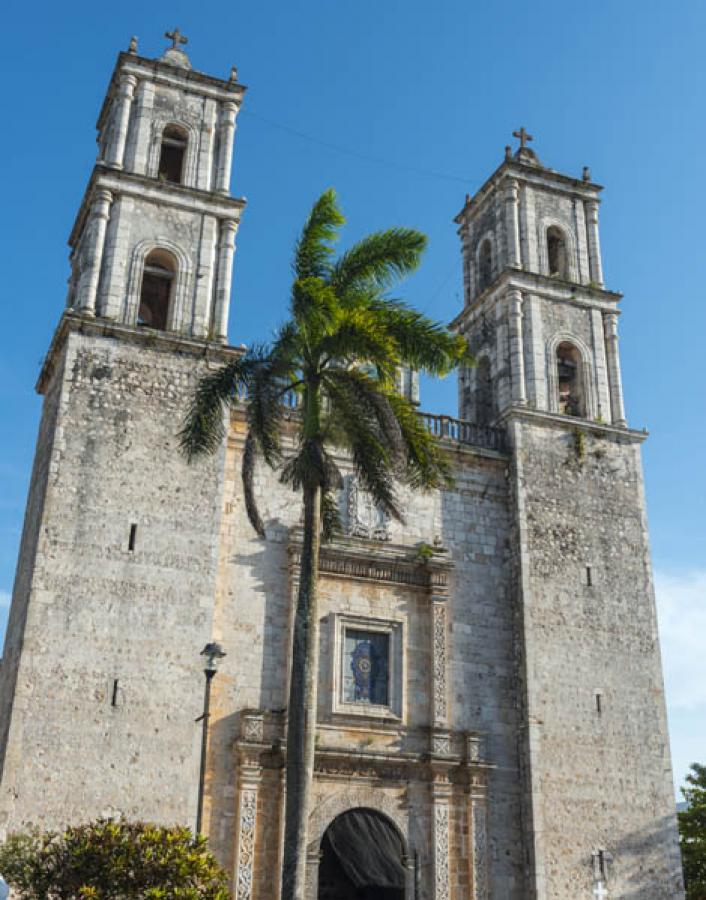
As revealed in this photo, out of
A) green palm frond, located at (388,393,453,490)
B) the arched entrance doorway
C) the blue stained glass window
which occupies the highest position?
green palm frond, located at (388,393,453,490)

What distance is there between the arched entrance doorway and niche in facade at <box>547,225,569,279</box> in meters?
14.0

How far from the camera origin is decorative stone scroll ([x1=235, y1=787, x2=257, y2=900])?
18516mm

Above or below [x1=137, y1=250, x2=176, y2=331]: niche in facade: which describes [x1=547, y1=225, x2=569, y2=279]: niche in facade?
above

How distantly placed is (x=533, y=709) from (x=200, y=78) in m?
15.6

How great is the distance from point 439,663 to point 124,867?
352 inches

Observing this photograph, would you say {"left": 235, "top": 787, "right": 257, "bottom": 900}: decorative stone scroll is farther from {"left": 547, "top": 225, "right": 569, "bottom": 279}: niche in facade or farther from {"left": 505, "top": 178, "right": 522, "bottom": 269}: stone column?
{"left": 547, "top": 225, "right": 569, "bottom": 279}: niche in facade

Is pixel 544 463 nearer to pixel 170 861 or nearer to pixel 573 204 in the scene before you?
pixel 573 204

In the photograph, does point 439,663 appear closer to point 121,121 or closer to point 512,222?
point 512,222

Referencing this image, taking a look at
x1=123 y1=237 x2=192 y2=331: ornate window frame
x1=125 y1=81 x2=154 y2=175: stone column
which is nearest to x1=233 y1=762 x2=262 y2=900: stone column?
x1=123 y1=237 x2=192 y2=331: ornate window frame

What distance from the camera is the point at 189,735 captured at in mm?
19000

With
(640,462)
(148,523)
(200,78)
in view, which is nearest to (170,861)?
(148,523)

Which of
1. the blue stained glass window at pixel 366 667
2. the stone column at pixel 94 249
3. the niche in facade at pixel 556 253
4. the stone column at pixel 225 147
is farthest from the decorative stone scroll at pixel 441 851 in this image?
the stone column at pixel 225 147

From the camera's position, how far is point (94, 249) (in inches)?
891

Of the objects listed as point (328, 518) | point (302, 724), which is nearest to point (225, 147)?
point (328, 518)
